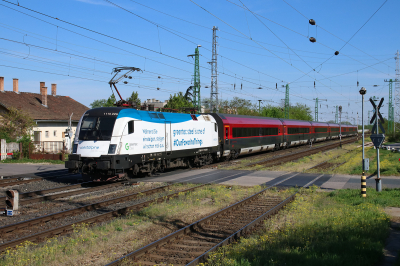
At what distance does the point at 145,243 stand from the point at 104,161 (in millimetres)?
7770

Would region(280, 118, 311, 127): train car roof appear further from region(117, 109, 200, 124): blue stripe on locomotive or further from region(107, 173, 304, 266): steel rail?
region(107, 173, 304, 266): steel rail

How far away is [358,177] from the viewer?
56.6 ft

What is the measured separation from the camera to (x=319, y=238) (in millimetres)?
7332

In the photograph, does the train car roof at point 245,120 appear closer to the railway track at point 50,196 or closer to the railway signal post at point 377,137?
the railway track at point 50,196

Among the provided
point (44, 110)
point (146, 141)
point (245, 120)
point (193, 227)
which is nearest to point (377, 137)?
point (193, 227)

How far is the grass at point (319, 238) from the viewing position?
5992 millimetres

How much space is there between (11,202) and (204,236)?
618 centimetres

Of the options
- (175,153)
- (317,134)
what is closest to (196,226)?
(175,153)

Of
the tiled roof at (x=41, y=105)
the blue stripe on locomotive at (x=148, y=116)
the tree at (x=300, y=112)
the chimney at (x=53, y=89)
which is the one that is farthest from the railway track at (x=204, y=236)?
the tree at (x=300, y=112)

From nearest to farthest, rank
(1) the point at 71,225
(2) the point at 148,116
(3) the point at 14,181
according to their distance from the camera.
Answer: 1. (1) the point at 71,225
2. (2) the point at 148,116
3. (3) the point at 14,181

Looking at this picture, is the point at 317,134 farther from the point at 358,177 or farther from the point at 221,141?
the point at 358,177

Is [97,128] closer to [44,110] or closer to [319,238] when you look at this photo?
[319,238]

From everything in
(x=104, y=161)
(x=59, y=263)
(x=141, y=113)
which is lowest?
(x=59, y=263)

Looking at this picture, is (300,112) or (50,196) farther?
(300,112)
